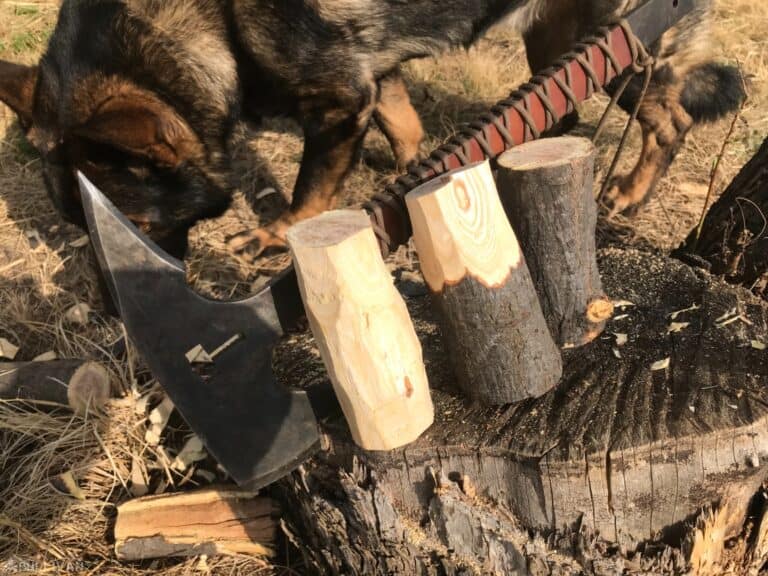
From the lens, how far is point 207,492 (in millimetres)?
2197

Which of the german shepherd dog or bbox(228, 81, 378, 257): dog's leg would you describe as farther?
bbox(228, 81, 378, 257): dog's leg

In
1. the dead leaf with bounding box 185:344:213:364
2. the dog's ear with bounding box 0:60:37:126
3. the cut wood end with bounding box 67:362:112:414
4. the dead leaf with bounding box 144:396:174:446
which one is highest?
the dog's ear with bounding box 0:60:37:126

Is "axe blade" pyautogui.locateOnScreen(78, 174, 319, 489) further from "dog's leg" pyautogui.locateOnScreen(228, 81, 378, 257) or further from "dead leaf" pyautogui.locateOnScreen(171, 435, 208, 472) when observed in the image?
"dog's leg" pyautogui.locateOnScreen(228, 81, 378, 257)

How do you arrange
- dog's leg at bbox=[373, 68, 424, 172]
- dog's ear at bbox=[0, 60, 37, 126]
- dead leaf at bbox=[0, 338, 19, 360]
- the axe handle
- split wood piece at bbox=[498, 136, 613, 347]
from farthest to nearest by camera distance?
1. dog's leg at bbox=[373, 68, 424, 172]
2. dead leaf at bbox=[0, 338, 19, 360]
3. dog's ear at bbox=[0, 60, 37, 126]
4. the axe handle
5. split wood piece at bbox=[498, 136, 613, 347]

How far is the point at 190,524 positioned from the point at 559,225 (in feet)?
4.69

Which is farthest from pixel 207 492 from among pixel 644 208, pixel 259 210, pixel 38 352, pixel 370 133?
pixel 370 133

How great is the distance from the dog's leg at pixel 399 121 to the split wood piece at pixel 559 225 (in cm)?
227

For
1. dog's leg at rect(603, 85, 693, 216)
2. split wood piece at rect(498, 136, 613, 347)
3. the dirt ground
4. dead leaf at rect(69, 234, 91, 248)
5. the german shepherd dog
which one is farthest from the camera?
dead leaf at rect(69, 234, 91, 248)

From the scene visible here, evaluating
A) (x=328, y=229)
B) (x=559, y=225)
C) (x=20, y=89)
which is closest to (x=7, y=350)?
(x=20, y=89)

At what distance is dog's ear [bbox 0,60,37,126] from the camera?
2791mm

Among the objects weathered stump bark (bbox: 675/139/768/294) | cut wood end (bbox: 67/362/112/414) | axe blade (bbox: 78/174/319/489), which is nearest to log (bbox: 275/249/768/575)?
axe blade (bbox: 78/174/319/489)

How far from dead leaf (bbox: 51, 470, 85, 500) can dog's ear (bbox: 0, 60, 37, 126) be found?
4.54 ft

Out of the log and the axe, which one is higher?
the axe

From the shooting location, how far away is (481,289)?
1.53 m
